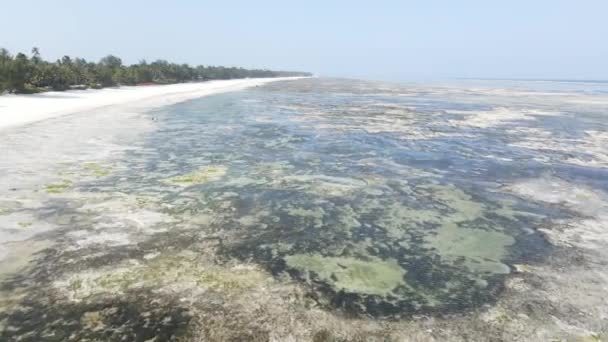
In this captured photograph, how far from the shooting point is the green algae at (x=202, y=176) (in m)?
13.4

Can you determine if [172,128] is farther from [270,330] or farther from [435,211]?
[270,330]

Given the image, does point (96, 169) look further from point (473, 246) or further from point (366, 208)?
point (473, 246)

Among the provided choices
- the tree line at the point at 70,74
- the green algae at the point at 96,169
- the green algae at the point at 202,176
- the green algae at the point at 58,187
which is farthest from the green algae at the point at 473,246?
the tree line at the point at 70,74

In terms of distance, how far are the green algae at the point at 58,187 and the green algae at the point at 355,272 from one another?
7371mm

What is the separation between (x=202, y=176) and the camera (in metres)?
14.1

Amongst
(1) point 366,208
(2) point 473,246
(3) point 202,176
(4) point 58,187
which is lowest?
(2) point 473,246

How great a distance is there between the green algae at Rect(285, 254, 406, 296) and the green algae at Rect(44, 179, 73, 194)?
737cm

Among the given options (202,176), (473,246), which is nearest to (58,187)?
(202,176)

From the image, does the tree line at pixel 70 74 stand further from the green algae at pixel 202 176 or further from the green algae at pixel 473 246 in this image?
the green algae at pixel 473 246

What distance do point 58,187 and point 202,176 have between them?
4.06 metres

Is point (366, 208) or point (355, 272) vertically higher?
point (366, 208)

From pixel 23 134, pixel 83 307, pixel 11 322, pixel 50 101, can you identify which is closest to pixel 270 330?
pixel 83 307

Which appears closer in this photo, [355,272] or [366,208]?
[355,272]

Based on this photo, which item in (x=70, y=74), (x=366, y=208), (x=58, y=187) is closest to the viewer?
(x=366, y=208)
